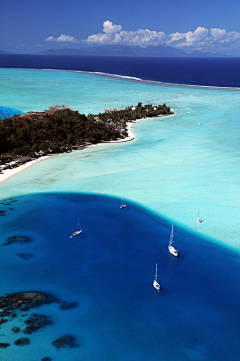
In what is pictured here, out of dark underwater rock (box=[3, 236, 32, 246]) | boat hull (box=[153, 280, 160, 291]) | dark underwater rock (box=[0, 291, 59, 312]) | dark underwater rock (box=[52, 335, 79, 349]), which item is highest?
dark underwater rock (box=[3, 236, 32, 246])

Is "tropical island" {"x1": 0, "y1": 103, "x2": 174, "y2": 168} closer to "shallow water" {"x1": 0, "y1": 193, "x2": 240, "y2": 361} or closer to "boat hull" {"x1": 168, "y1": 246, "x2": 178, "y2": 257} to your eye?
"shallow water" {"x1": 0, "y1": 193, "x2": 240, "y2": 361}

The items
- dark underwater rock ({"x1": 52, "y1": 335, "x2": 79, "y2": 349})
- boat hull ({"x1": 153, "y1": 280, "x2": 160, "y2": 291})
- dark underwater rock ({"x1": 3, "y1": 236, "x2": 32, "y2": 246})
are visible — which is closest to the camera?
dark underwater rock ({"x1": 52, "y1": 335, "x2": 79, "y2": 349})

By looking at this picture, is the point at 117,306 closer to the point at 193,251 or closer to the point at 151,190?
the point at 193,251

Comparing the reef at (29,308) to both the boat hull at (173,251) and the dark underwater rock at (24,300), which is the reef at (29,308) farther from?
the boat hull at (173,251)

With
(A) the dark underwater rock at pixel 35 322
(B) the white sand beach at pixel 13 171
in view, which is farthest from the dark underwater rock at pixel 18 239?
(B) the white sand beach at pixel 13 171

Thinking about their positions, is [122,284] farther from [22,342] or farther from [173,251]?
[22,342]

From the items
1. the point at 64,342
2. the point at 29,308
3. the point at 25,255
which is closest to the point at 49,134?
the point at 25,255

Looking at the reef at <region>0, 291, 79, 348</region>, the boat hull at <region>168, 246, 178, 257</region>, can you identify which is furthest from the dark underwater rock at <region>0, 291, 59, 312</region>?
the boat hull at <region>168, 246, 178, 257</region>
